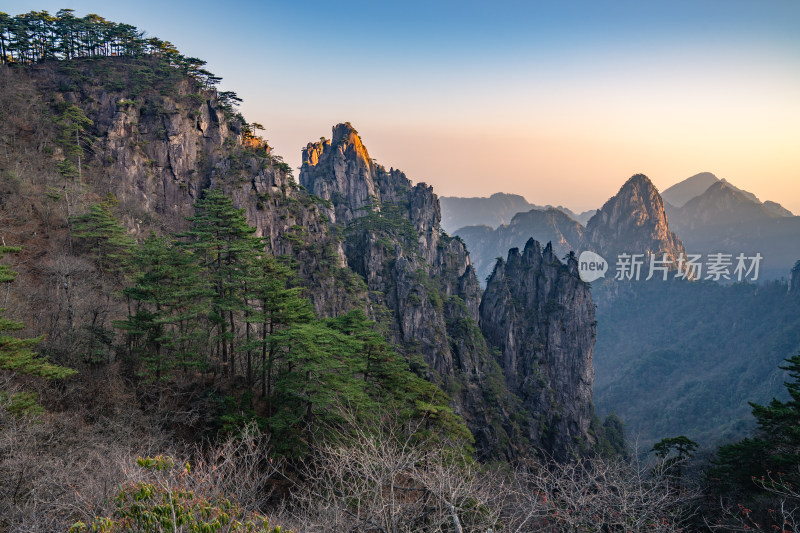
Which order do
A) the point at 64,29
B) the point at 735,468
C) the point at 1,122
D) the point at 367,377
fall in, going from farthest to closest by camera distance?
the point at 64,29
the point at 1,122
the point at 735,468
the point at 367,377

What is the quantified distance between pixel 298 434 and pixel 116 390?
8.47 meters

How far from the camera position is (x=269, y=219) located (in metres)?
51.5

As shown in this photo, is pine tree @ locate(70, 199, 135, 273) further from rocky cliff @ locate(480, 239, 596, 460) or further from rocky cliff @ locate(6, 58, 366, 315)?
rocky cliff @ locate(480, 239, 596, 460)

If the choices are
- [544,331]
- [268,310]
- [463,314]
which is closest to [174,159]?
[268,310]

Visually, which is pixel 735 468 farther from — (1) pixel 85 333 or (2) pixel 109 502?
(1) pixel 85 333

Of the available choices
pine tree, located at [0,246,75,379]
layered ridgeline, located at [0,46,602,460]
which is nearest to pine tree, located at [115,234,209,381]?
layered ridgeline, located at [0,46,602,460]

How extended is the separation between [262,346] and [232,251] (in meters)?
5.80

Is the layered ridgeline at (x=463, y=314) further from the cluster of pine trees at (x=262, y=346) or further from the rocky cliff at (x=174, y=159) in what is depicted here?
the cluster of pine trees at (x=262, y=346)

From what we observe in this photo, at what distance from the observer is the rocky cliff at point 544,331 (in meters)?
73.1

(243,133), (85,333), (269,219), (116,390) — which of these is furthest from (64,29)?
(116,390)

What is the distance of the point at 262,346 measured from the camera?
20.5 m

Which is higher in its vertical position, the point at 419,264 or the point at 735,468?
the point at 419,264

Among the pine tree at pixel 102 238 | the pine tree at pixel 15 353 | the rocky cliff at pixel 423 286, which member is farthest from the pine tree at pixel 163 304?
the rocky cliff at pixel 423 286

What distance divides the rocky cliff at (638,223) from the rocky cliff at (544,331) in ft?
445
